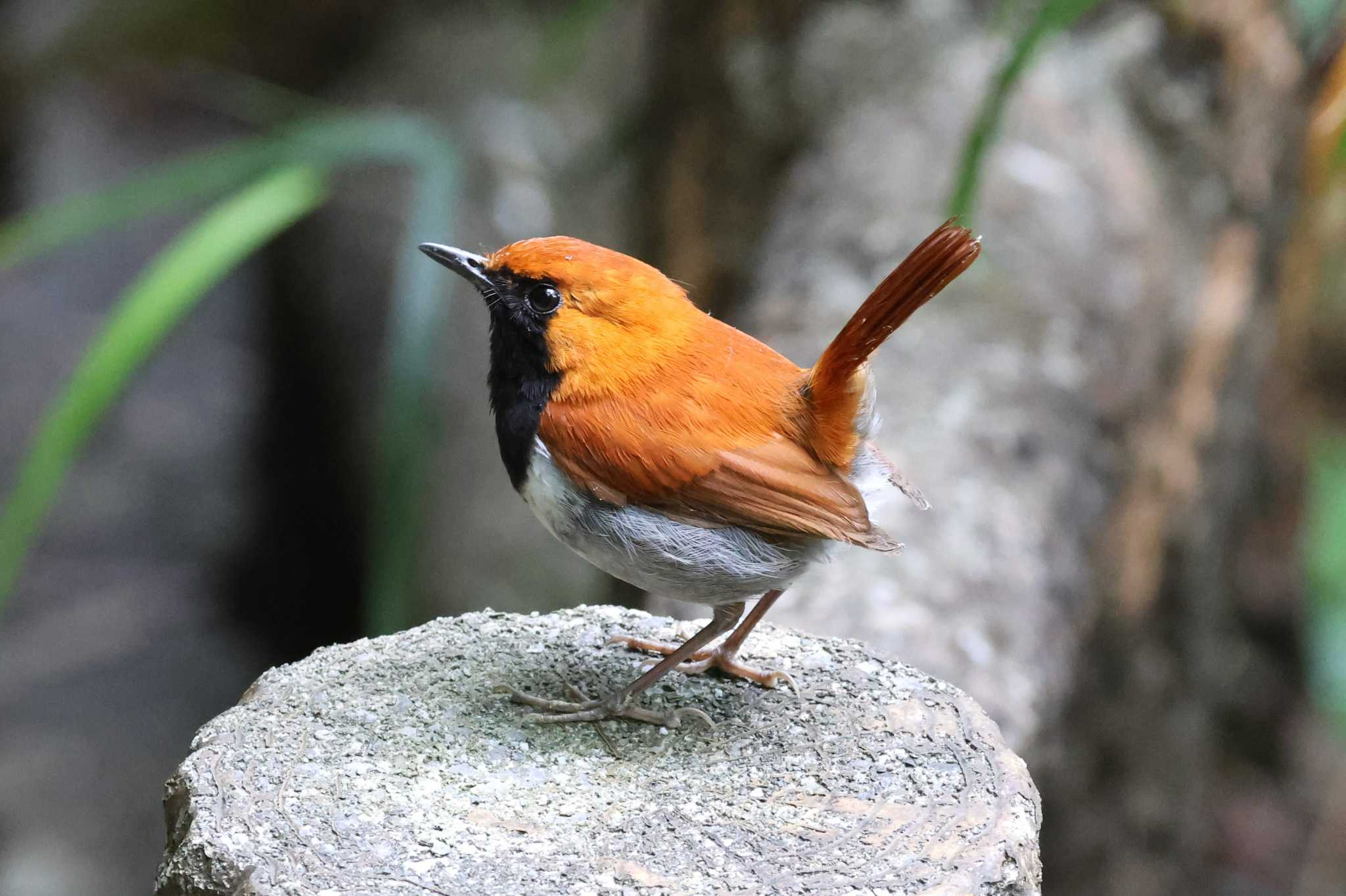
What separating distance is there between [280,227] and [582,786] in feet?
8.68

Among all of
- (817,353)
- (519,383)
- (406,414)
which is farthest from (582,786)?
(406,414)

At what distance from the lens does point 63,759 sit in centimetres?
593

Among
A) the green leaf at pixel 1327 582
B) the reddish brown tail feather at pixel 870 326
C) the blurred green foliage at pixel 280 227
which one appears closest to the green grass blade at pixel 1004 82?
the reddish brown tail feather at pixel 870 326

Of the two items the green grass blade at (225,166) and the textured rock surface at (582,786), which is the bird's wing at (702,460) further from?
the green grass blade at (225,166)

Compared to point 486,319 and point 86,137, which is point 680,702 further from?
point 86,137

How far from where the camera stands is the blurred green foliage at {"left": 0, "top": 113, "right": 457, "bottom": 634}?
3627 mm

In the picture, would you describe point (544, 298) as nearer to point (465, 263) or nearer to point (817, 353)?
point (465, 263)

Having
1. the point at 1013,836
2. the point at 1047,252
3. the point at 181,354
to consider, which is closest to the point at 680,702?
the point at 1013,836

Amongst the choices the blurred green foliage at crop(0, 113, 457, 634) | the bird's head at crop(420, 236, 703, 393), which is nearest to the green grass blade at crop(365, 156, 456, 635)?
the blurred green foliage at crop(0, 113, 457, 634)

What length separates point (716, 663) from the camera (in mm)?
2473

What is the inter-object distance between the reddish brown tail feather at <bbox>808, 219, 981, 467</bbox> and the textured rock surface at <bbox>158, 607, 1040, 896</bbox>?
47cm

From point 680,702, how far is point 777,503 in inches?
18.0

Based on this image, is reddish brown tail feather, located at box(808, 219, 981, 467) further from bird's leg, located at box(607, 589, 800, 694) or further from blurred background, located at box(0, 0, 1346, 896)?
blurred background, located at box(0, 0, 1346, 896)

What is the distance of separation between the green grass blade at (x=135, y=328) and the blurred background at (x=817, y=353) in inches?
0.6
